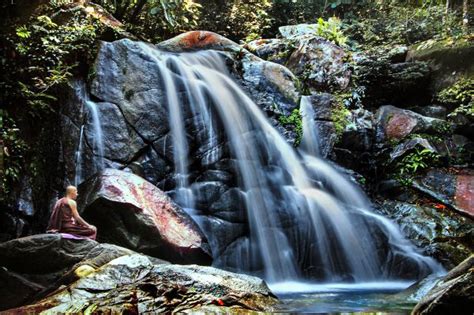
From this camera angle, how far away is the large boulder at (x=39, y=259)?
18.1ft

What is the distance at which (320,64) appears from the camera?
13.5m

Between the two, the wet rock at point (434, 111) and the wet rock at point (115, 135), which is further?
the wet rock at point (434, 111)

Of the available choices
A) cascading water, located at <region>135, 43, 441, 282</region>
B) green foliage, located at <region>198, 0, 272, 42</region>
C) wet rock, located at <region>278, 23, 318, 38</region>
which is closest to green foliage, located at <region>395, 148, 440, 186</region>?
cascading water, located at <region>135, 43, 441, 282</region>

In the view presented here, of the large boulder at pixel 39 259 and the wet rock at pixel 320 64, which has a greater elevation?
the wet rock at pixel 320 64

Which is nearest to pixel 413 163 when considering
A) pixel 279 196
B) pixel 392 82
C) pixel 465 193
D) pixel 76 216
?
pixel 465 193

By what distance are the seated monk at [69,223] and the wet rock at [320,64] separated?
860 cm

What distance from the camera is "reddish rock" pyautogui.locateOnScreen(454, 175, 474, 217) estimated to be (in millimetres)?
9708

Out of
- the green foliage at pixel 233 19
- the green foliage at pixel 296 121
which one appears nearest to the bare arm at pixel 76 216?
the green foliage at pixel 296 121

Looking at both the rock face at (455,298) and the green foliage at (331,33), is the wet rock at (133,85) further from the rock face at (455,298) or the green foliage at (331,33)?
the green foliage at (331,33)

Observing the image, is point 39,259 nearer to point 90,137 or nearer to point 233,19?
point 90,137

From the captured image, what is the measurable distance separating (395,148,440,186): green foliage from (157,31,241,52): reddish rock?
5.55 metres

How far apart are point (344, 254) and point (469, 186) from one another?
3805 mm

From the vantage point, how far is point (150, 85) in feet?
32.9

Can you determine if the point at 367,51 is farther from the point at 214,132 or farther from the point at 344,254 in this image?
the point at 344,254
